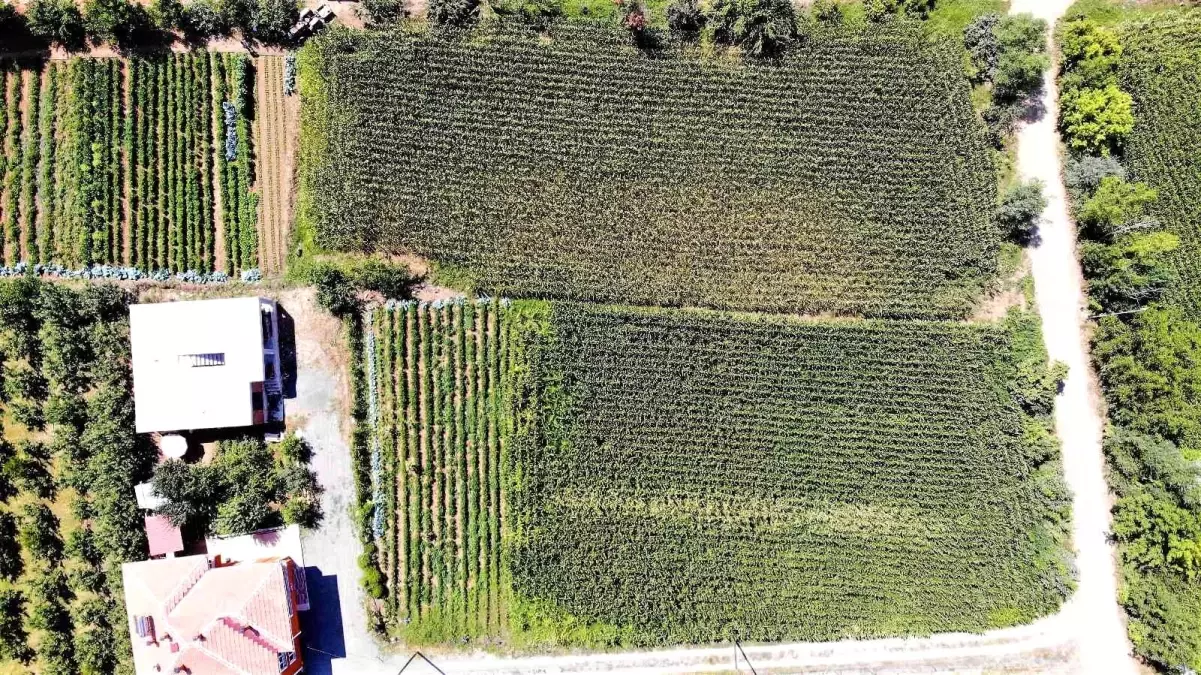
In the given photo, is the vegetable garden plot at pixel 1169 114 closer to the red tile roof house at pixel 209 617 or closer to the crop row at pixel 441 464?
the crop row at pixel 441 464

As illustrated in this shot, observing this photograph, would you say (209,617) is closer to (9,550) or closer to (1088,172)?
(9,550)

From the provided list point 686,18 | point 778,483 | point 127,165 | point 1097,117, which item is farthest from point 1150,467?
point 127,165

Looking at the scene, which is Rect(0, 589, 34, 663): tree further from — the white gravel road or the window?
the window

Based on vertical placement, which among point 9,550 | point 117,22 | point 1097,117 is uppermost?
point 117,22


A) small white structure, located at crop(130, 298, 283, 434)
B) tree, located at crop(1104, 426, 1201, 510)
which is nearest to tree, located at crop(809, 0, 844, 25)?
tree, located at crop(1104, 426, 1201, 510)

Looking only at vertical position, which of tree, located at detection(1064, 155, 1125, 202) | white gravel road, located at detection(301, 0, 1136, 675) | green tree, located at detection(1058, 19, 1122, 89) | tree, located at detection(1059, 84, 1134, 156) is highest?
green tree, located at detection(1058, 19, 1122, 89)

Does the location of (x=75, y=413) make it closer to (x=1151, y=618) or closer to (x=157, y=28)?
(x=157, y=28)
